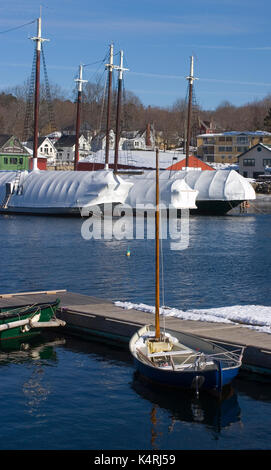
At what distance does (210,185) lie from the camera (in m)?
90.0

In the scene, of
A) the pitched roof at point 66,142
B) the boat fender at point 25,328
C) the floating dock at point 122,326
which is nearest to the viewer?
→ the floating dock at point 122,326

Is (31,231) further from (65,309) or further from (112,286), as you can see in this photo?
(65,309)

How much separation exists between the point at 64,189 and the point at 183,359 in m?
68.5

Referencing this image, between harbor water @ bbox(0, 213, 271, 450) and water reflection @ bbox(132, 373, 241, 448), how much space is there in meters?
0.03

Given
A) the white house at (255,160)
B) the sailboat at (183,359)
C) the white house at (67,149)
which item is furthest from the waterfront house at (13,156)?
the sailboat at (183,359)

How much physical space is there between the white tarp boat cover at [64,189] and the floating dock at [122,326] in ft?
175

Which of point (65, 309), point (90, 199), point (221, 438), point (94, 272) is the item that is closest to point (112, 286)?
point (94, 272)

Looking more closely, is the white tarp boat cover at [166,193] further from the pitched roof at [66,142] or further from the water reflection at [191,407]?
the pitched roof at [66,142]

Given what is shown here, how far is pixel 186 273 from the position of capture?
1761 inches

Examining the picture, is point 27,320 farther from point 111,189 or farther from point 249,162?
point 249,162

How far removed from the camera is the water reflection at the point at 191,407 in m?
18.9

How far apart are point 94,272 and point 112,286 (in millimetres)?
5668

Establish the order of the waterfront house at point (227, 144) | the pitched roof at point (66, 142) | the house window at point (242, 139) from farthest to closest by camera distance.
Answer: the pitched roof at point (66, 142) < the house window at point (242, 139) < the waterfront house at point (227, 144)

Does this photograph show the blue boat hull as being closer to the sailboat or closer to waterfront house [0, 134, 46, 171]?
the sailboat
